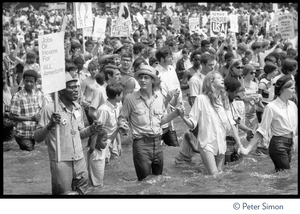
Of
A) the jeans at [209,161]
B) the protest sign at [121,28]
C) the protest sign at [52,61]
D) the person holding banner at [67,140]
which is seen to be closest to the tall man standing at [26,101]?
the jeans at [209,161]

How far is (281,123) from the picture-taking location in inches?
324

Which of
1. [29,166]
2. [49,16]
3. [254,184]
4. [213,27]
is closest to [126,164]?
[29,166]

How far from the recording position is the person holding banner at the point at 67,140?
263 inches

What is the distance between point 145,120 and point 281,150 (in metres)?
1.91

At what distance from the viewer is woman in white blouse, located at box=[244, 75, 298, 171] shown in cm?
820

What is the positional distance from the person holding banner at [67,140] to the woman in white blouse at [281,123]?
249 centimetres

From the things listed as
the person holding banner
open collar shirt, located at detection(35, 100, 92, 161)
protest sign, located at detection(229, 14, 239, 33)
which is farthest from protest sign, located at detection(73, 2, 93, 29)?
open collar shirt, located at detection(35, 100, 92, 161)

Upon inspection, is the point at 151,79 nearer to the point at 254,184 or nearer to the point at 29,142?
the point at 254,184

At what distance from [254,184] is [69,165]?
113 inches

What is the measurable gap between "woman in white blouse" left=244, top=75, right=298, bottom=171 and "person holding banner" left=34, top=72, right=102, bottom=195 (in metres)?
2.49

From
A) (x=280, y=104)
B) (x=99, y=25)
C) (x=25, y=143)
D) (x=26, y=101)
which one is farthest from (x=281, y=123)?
(x=99, y=25)

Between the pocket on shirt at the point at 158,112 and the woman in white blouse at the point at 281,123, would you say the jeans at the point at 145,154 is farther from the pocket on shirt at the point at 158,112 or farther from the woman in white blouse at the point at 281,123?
the woman in white blouse at the point at 281,123

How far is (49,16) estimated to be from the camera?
42.3 meters

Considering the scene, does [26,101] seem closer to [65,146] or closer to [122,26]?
[65,146]
